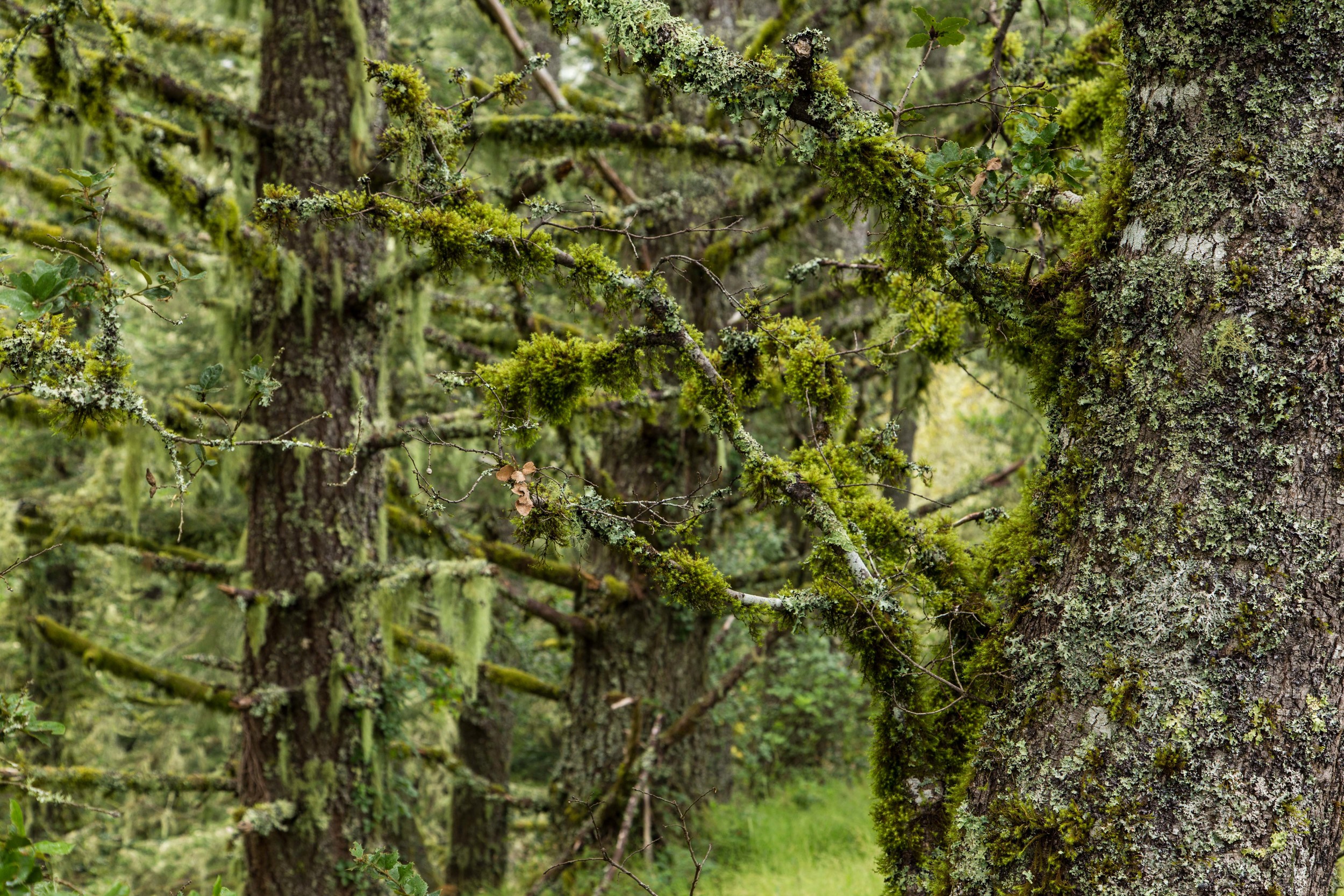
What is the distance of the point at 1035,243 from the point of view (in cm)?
258

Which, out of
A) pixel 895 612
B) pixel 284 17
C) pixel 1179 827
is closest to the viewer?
pixel 1179 827

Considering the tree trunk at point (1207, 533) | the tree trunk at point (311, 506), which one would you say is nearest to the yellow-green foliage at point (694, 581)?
the tree trunk at point (1207, 533)

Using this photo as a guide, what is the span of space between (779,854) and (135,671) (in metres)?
4.74

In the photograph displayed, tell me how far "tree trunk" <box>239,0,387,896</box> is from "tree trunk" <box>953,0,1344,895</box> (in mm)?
4445

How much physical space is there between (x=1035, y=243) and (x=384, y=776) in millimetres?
5086

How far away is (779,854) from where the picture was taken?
6785 millimetres

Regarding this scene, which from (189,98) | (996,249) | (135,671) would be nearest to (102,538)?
(135,671)

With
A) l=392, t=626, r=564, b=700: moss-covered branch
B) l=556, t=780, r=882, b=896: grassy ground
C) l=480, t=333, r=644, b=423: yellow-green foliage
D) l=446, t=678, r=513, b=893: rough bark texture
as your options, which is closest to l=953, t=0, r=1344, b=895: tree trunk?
l=480, t=333, r=644, b=423: yellow-green foliage

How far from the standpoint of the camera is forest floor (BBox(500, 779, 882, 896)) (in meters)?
5.65

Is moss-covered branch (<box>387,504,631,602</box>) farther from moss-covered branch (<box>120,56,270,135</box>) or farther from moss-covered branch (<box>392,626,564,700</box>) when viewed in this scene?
moss-covered branch (<box>120,56,270,135</box>)

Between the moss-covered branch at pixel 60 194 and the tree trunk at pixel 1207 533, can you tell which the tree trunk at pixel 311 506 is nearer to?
the moss-covered branch at pixel 60 194

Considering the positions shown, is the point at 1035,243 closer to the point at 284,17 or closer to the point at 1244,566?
the point at 1244,566

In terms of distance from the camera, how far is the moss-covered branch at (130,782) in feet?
17.8

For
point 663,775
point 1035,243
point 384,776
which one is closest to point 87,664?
point 384,776
